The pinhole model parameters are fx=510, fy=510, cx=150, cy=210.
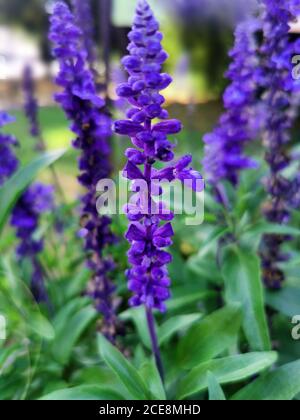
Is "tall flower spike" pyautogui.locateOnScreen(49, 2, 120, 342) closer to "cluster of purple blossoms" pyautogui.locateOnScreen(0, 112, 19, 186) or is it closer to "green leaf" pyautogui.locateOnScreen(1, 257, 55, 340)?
"green leaf" pyautogui.locateOnScreen(1, 257, 55, 340)

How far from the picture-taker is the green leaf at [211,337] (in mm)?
1675

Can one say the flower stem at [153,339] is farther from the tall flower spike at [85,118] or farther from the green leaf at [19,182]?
the green leaf at [19,182]

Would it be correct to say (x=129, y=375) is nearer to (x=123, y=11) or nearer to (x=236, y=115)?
(x=236, y=115)

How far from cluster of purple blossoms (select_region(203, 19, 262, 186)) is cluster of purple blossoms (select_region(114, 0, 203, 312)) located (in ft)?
2.06

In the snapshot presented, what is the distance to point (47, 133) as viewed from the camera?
19.0ft

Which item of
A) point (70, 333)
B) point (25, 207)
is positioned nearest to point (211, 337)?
point (70, 333)

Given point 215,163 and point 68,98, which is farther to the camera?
point 215,163

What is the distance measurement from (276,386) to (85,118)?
3.34 feet

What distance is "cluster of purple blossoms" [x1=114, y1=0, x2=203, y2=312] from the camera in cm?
116

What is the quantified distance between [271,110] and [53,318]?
4.11 feet

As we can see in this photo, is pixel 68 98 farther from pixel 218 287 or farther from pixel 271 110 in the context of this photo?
pixel 218 287

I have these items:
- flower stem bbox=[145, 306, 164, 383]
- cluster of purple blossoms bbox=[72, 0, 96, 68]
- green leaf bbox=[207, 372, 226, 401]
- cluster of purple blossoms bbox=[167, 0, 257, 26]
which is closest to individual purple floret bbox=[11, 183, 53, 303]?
cluster of purple blossoms bbox=[72, 0, 96, 68]

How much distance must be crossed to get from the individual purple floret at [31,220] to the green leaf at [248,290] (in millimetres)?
796
